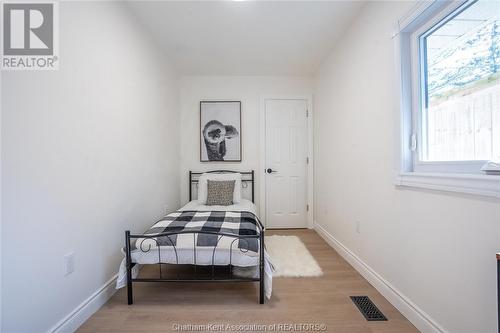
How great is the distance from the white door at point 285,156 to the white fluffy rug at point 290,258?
0.58m

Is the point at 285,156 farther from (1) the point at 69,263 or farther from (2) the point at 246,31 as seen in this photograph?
(1) the point at 69,263

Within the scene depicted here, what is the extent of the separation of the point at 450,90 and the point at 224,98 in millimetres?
2962

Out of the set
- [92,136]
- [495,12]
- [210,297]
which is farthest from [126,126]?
[495,12]

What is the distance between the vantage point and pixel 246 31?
2.54 meters

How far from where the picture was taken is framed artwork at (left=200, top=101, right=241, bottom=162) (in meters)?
3.79

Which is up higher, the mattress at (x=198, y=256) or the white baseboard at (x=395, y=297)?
the mattress at (x=198, y=256)

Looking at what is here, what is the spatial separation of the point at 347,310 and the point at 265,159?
2464 mm

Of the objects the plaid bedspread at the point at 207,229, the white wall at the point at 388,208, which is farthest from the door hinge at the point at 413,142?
the plaid bedspread at the point at 207,229

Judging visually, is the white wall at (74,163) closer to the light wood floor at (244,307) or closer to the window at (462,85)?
the light wood floor at (244,307)

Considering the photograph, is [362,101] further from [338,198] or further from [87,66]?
[87,66]

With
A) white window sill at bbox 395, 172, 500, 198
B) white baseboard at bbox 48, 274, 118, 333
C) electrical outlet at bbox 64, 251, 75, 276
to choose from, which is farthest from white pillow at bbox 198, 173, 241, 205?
white window sill at bbox 395, 172, 500, 198

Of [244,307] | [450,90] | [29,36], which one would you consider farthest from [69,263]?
[450,90]

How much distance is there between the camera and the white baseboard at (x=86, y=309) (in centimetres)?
140

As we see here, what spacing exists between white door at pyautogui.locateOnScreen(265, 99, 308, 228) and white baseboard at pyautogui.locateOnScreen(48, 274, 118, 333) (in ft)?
8.02
